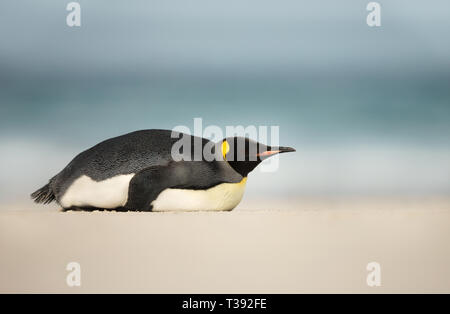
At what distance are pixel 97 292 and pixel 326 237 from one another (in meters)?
1.14

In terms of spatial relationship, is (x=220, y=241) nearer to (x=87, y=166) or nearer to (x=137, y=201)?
(x=137, y=201)

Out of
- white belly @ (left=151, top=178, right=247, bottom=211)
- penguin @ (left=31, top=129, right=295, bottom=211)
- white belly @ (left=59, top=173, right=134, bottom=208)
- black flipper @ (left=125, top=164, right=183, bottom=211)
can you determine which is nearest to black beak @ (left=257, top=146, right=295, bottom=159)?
penguin @ (left=31, top=129, right=295, bottom=211)

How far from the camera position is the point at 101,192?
13.2 feet

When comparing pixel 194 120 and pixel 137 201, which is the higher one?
pixel 194 120

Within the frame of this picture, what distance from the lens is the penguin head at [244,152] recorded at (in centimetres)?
415

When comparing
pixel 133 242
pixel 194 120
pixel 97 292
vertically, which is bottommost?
pixel 97 292

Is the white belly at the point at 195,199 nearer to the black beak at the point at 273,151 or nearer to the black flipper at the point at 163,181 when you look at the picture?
the black flipper at the point at 163,181

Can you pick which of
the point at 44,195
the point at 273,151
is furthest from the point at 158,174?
the point at 44,195

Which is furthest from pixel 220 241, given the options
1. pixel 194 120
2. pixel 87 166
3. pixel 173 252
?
pixel 194 120

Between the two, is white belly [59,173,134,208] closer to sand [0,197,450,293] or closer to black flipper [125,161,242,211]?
black flipper [125,161,242,211]

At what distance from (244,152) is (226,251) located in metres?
1.12

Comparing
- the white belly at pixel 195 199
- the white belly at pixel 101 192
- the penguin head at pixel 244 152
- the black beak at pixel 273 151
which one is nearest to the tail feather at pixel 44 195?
the white belly at pixel 101 192

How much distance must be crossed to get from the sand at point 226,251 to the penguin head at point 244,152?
1.78ft

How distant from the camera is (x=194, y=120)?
16.5ft
